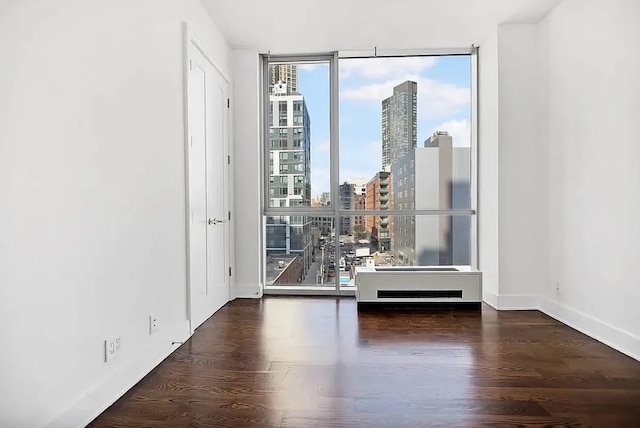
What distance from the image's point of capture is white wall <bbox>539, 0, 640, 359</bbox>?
2848 mm

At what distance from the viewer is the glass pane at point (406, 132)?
482 cm

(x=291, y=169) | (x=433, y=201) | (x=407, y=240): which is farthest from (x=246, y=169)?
(x=433, y=201)

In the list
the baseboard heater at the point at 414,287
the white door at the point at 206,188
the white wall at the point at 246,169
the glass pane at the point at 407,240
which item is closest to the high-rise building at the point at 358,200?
the glass pane at the point at 407,240

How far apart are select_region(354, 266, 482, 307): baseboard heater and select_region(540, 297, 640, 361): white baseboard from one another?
63cm

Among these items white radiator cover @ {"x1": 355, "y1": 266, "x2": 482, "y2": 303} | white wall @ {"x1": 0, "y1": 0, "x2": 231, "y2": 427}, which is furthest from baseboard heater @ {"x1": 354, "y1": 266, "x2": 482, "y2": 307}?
white wall @ {"x1": 0, "y1": 0, "x2": 231, "y2": 427}

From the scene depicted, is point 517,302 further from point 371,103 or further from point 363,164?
point 371,103

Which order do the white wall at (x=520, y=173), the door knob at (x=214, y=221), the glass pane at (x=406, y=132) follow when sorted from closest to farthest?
the door knob at (x=214, y=221)
the white wall at (x=520, y=173)
the glass pane at (x=406, y=132)

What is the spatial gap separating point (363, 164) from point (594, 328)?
8.77 ft

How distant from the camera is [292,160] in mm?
4965

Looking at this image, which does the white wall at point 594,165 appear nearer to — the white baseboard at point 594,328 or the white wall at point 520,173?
the white baseboard at point 594,328

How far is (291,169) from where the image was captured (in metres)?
4.96

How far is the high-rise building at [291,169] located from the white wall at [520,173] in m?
2.01

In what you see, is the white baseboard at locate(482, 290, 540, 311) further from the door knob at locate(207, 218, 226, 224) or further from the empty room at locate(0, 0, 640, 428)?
the door knob at locate(207, 218, 226, 224)

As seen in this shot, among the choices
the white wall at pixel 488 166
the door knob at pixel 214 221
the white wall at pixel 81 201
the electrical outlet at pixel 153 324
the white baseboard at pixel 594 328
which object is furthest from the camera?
the white wall at pixel 488 166
